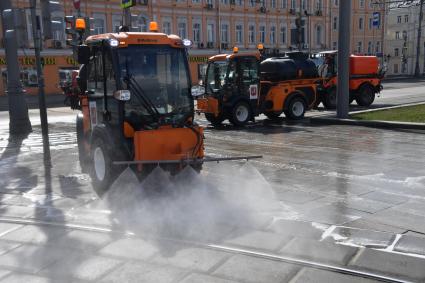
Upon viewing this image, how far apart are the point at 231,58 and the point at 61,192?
934cm

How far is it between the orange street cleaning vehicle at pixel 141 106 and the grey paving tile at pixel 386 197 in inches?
98.0

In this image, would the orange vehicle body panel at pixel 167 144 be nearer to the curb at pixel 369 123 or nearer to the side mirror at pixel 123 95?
the side mirror at pixel 123 95

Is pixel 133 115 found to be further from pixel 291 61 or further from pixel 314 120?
pixel 291 61

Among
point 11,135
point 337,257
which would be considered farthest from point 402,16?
point 337,257

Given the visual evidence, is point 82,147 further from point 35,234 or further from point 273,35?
point 273,35

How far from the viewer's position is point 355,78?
22469 mm

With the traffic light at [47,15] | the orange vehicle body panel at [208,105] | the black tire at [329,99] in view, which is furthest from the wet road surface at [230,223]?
the black tire at [329,99]

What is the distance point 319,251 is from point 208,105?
11374mm

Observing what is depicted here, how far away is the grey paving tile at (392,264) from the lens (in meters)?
4.62

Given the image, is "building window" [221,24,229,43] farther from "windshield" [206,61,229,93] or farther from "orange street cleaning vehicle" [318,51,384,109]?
"windshield" [206,61,229,93]

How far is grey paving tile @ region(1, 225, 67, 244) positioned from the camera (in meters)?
5.82

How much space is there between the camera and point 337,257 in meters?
5.03

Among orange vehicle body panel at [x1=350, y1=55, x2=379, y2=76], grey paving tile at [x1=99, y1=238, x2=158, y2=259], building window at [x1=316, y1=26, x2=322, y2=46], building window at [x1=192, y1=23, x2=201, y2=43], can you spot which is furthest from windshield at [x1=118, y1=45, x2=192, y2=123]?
building window at [x1=316, y1=26, x2=322, y2=46]

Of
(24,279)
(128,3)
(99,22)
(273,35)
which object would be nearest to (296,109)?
(128,3)
